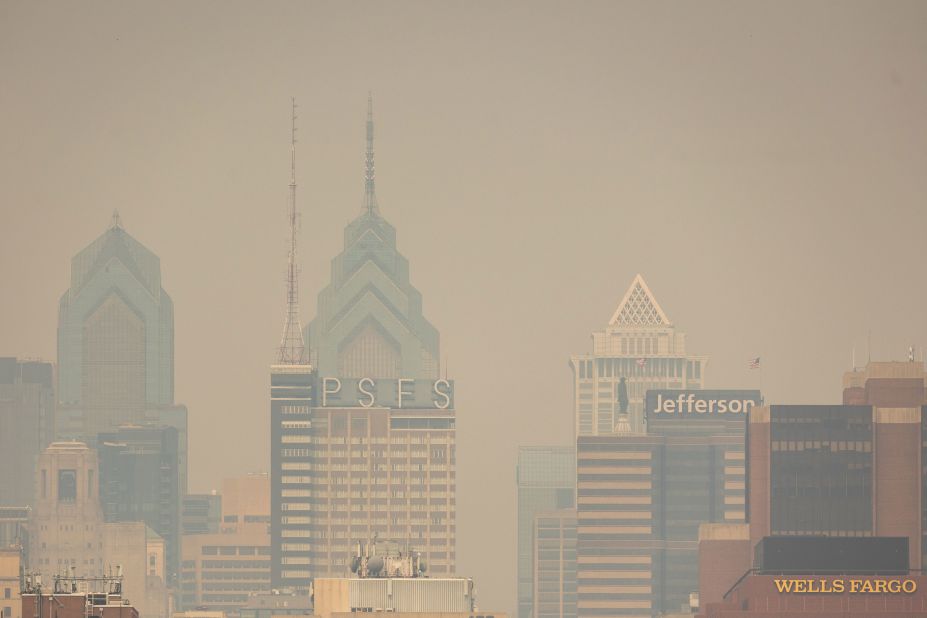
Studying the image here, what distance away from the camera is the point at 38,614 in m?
190

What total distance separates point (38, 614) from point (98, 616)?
9.15 m

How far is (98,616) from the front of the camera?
199000mm
